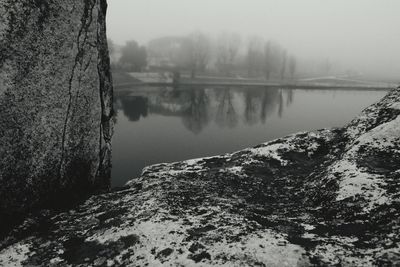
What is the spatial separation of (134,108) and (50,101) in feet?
121

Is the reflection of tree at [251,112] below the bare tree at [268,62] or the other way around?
below

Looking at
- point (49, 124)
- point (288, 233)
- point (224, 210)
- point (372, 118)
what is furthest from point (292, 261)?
point (372, 118)

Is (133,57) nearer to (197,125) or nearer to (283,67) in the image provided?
(283,67)

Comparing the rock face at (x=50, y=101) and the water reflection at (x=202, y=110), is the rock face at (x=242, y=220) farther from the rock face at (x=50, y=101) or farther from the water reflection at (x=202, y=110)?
the water reflection at (x=202, y=110)

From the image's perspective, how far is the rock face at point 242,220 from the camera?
3084 mm

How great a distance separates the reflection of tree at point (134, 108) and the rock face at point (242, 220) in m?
29.4

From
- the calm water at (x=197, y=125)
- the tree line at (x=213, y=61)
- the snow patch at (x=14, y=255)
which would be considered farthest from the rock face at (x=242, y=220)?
the tree line at (x=213, y=61)

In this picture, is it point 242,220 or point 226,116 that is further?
point 226,116

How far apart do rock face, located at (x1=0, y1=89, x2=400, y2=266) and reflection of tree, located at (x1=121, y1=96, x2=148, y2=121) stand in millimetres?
29444

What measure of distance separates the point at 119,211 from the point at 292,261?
2549 millimetres

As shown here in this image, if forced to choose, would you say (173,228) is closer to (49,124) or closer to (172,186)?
(172,186)

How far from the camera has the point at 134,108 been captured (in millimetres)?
40656

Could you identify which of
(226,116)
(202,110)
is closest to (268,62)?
(202,110)

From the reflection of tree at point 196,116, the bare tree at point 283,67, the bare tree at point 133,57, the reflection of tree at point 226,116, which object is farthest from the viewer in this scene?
the bare tree at point 283,67
